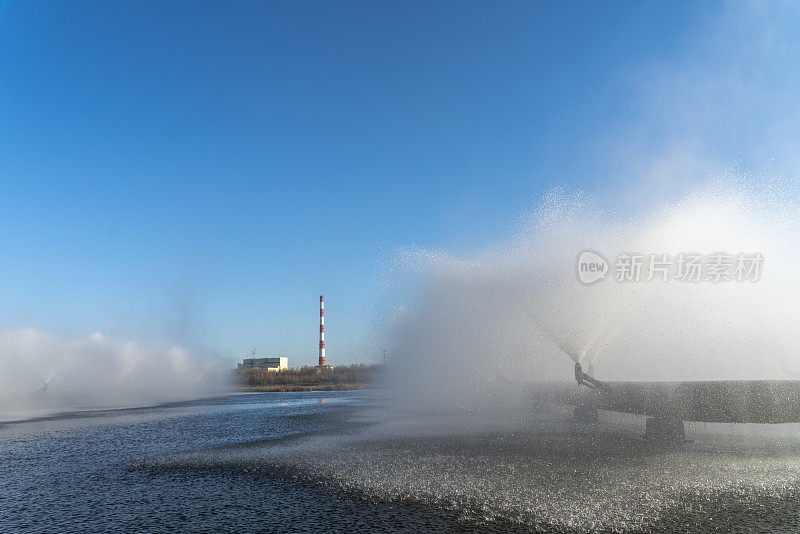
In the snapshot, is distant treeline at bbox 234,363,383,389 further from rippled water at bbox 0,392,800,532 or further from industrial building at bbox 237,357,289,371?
rippled water at bbox 0,392,800,532

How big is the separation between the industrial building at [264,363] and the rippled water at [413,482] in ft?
555

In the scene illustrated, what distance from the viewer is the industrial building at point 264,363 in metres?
182

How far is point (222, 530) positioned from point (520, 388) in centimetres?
2268

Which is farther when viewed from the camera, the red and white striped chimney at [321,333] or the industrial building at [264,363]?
the industrial building at [264,363]

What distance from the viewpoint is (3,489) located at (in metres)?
11.1

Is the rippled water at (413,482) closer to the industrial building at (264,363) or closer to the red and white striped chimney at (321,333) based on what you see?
the red and white striped chimney at (321,333)

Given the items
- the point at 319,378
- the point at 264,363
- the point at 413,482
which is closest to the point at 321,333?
the point at 319,378

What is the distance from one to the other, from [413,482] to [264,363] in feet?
602

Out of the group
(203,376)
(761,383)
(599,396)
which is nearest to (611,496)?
(761,383)

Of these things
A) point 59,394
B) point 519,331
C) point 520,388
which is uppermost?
point 519,331

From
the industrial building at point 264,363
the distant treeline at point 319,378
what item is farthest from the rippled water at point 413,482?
the industrial building at point 264,363

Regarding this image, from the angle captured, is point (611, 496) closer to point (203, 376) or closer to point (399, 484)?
point (399, 484)

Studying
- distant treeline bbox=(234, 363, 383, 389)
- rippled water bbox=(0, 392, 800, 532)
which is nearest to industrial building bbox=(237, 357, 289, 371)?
distant treeline bbox=(234, 363, 383, 389)

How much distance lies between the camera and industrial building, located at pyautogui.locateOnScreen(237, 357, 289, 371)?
598 ft
